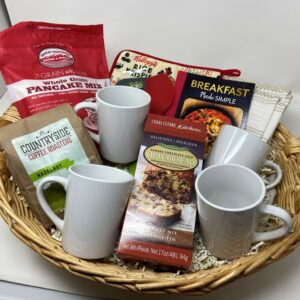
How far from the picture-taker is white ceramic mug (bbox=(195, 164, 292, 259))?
0.62 m

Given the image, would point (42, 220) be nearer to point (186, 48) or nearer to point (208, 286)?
point (208, 286)

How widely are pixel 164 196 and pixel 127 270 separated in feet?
0.45

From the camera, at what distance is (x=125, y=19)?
1.07 meters

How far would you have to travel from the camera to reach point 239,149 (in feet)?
2.51

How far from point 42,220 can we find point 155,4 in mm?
608

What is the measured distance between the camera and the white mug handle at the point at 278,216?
0.64 metres

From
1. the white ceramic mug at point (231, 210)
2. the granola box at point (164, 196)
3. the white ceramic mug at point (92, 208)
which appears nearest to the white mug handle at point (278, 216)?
the white ceramic mug at point (231, 210)

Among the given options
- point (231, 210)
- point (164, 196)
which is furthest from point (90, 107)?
point (231, 210)

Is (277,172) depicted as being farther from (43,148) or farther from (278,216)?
(43,148)

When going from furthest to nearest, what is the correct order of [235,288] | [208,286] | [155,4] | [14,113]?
1. [155,4]
2. [14,113]
3. [235,288]
4. [208,286]

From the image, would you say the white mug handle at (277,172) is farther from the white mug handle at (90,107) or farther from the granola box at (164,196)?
the white mug handle at (90,107)

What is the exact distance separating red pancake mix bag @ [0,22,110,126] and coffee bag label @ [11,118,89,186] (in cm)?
15

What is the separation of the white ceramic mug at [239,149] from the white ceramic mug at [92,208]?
0.20 metres

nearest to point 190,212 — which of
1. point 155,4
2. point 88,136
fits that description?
point 88,136
